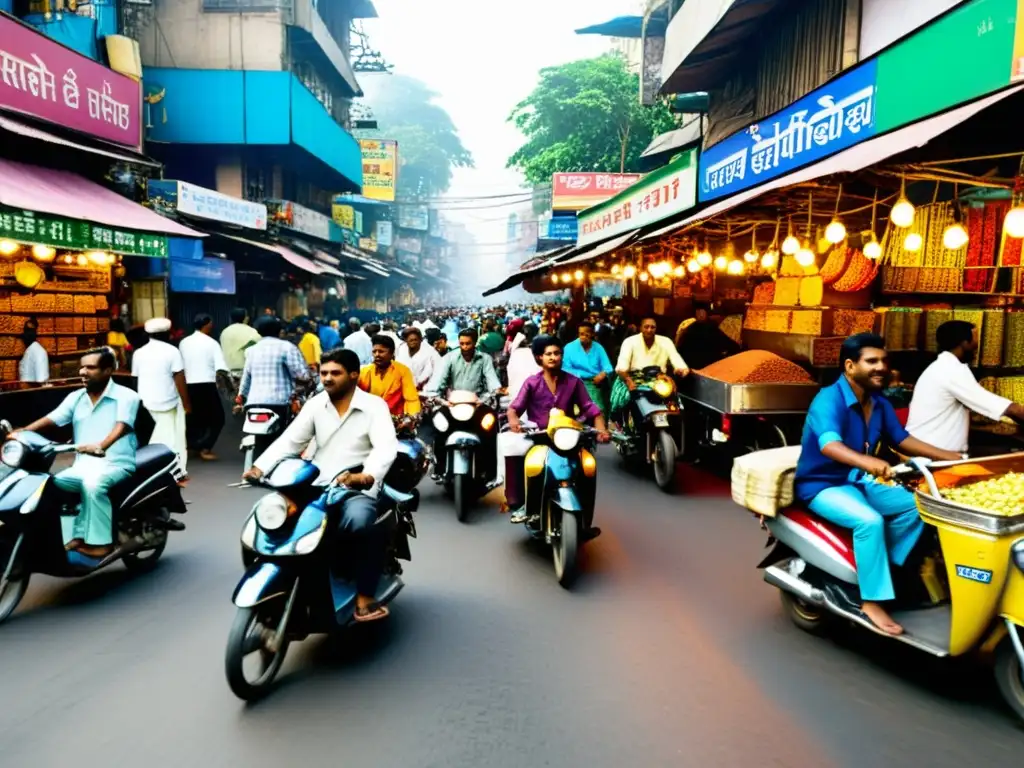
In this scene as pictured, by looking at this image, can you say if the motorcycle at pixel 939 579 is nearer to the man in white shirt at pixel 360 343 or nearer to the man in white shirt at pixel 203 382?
the man in white shirt at pixel 203 382

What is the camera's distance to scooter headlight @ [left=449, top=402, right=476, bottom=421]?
7.40m

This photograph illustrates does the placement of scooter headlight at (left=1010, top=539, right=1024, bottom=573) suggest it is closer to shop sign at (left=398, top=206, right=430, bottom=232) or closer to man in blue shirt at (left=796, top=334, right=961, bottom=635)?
man in blue shirt at (left=796, top=334, right=961, bottom=635)

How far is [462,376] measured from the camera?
8.16m

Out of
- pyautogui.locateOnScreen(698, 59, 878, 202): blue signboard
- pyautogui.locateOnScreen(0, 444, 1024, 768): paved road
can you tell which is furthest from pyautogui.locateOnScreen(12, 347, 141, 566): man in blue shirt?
pyautogui.locateOnScreen(698, 59, 878, 202): blue signboard

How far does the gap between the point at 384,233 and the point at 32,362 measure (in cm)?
3563

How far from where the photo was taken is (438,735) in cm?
327

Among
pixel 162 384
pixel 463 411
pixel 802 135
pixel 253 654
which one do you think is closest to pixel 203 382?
pixel 162 384

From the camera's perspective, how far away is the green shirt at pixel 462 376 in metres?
8.12

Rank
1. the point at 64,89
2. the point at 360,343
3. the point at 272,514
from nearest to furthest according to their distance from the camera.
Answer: the point at 272,514 < the point at 64,89 < the point at 360,343

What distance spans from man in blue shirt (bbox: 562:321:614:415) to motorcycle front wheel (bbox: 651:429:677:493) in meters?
1.35

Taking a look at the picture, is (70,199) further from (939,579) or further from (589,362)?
(939,579)

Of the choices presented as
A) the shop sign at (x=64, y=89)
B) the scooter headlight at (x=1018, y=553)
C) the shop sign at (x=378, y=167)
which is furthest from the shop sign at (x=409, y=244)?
the scooter headlight at (x=1018, y=553)

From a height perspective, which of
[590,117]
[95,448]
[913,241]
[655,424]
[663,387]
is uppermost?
[590,117]

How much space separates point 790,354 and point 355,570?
769 centimetres
